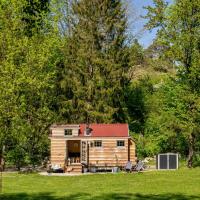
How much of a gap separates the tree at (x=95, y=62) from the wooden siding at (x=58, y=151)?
10759 mm

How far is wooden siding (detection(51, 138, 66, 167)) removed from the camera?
1582 inches

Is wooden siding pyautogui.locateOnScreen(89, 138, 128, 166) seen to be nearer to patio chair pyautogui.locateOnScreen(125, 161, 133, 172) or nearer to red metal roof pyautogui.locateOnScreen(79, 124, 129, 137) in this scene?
red metal roof pyautogui.locateOnScreen(79, 124, 129, 137)

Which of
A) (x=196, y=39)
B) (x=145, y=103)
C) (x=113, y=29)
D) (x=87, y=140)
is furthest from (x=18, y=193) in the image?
(x=145, y=103)

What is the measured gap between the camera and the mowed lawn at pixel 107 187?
23364 millimetres

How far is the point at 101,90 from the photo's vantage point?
51062mm

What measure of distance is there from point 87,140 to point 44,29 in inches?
738

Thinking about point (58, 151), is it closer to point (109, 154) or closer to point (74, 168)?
point (74, 168)

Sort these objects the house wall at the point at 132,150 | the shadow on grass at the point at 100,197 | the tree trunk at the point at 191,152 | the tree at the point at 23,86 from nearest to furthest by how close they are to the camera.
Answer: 1. the shadow on grass at the point at 100,197
2. the tree at the point at 23,86
3. the house wall at the point at 132,150
4. the tree trunk at the point at 191,152

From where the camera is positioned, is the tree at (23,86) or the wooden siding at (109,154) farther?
the wooden siding at (109,154)

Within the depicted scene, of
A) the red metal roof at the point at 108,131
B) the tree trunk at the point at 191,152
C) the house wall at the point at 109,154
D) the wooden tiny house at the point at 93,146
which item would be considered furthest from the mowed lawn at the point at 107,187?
the tree trunk at the point at 191,152

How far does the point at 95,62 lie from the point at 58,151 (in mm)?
14296

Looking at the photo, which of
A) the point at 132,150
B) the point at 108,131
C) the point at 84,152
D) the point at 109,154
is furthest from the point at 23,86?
the point at 132,150

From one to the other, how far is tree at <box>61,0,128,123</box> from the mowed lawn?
18151 mm

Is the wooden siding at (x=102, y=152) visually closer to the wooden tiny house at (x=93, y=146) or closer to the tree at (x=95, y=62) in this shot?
the wooden tiny house at (x=93, y=146)
